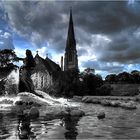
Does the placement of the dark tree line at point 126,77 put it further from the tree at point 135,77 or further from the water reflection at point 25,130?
the water reflection at point 25,130

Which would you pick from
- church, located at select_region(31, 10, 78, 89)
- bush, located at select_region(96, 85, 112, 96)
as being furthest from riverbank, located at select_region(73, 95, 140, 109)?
bush, located at select_region(96, 85, 112, 96)

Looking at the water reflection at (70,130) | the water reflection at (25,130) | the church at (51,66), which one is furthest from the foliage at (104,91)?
the water reflection at (25,130)

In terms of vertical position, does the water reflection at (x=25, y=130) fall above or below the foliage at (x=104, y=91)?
below

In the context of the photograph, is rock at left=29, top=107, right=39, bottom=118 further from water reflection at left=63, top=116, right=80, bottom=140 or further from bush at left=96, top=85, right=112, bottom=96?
bush at left=96, top=85, right=112, bottom=96

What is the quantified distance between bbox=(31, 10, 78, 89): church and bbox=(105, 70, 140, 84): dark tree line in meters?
A: 23.6

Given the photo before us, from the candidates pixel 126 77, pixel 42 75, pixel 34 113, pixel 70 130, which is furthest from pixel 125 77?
pixel 70 130

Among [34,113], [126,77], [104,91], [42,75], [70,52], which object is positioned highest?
[70,52]

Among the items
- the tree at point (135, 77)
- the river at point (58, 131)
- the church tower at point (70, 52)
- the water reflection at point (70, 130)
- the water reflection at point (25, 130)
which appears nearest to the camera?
the water reflection at point (25, 130)

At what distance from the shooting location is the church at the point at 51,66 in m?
102

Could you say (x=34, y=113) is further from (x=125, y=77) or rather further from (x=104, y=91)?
(x=125, y=77)

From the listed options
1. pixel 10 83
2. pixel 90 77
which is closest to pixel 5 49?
pixel 90 77

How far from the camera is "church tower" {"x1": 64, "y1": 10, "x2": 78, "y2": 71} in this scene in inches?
6565

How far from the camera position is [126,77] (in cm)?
16488

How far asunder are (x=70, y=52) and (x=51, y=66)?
50.0 metres
